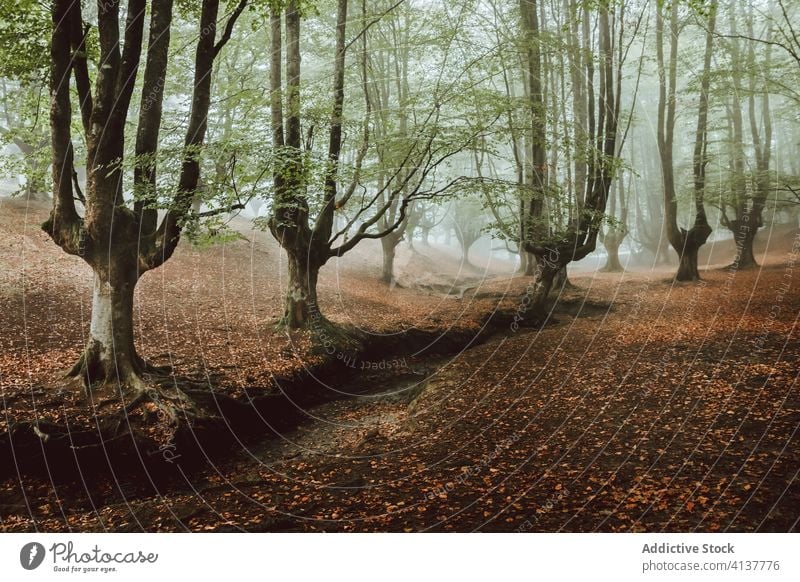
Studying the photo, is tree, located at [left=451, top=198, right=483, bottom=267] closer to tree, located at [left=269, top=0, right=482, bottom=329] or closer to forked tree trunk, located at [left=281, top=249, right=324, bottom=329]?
tree, located at [left=269, top=0, right=482, bottom=329]

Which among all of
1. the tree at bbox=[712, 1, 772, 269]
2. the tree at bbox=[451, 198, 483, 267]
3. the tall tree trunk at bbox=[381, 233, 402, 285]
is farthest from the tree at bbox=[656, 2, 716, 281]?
the tree at bbox=[451, 198, 483, 267]

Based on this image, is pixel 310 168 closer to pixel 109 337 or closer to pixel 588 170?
pixel 109 337

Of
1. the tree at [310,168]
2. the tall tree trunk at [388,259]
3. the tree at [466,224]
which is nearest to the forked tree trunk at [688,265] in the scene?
the tree at [310,168]

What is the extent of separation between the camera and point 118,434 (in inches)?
252

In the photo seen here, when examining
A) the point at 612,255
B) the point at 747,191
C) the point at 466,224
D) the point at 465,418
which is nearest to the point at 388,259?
the point at 612,255

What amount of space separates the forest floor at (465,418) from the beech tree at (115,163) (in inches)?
48.8

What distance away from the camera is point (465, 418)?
7.16 meters

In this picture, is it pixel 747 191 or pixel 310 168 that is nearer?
pixel 310 168
